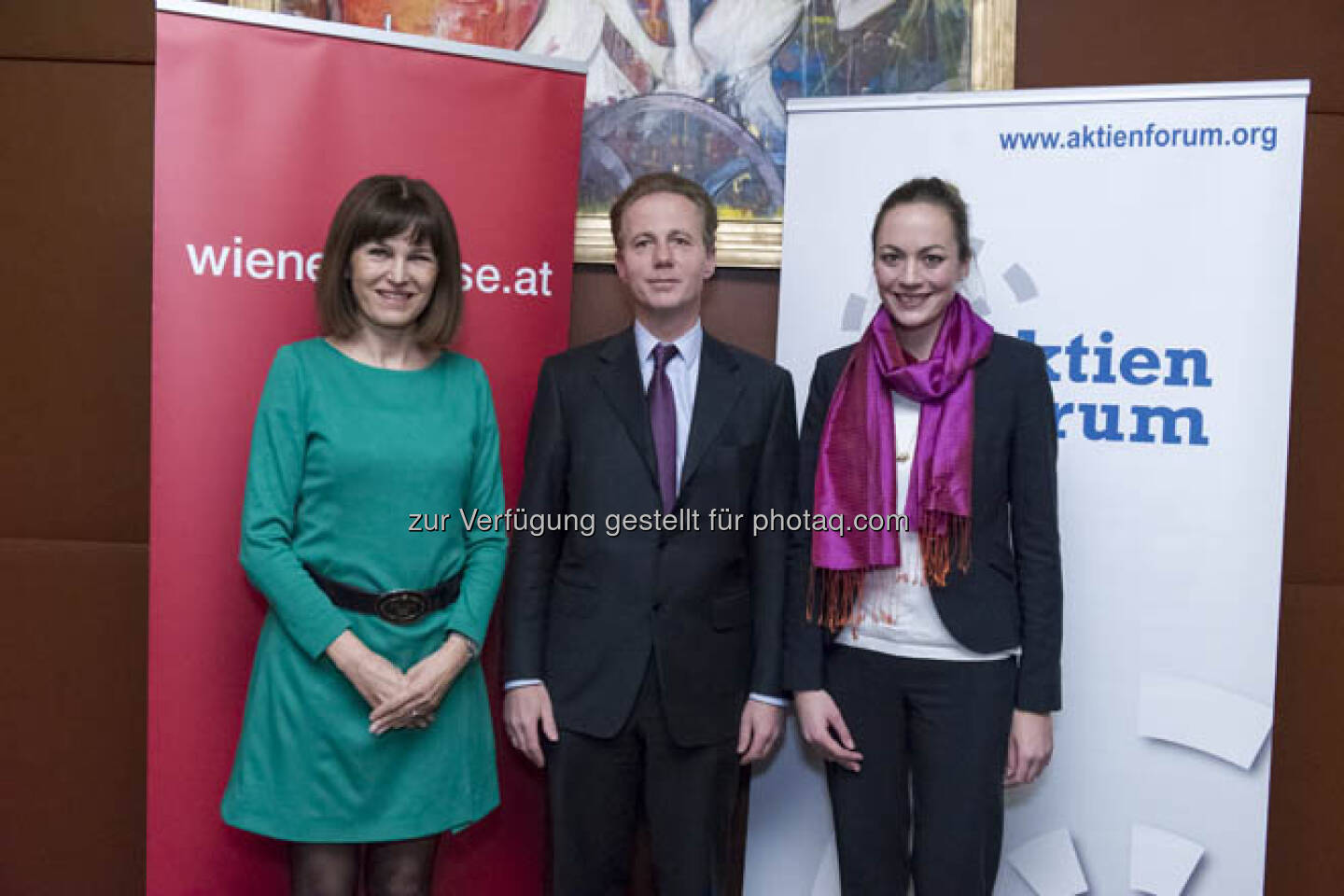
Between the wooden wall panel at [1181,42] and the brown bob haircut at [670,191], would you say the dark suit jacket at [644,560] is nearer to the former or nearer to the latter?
the brown bob haircut at [670,191]

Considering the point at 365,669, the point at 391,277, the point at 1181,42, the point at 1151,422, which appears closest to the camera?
the point at 365,669

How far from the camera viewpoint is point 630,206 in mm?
1935

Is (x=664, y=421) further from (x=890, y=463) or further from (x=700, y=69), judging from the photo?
(x=700, y=69)

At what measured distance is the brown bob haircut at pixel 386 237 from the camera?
179 centimetres

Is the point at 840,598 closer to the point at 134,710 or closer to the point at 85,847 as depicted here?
the point at 134,710

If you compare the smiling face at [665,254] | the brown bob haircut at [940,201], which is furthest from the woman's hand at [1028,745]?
the smiling face at [665,254]

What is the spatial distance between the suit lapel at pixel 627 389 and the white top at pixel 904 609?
1.64ft

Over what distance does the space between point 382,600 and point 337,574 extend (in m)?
0.10

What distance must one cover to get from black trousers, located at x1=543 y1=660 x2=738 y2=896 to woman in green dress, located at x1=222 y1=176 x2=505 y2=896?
0.66ft

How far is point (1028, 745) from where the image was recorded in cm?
180

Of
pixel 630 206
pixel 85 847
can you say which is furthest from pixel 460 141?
pixel 85 847

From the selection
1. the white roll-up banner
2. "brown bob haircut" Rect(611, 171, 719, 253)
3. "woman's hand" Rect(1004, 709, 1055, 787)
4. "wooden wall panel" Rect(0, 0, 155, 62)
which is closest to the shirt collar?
"brown bob haircut" Rect(611, 171, 719, 253)

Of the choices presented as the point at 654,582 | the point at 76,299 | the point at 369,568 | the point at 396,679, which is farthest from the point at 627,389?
the point at 76,299

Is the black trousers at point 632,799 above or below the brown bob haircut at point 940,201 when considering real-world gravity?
below
